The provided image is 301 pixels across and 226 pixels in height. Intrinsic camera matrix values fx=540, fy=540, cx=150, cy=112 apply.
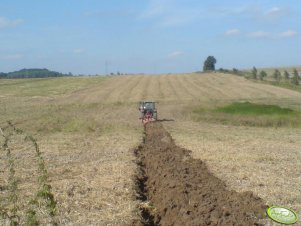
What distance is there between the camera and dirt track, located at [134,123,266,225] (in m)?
9.62

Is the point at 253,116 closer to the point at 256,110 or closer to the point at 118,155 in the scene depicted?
the point at 256,110

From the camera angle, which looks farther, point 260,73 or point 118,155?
point 260,73

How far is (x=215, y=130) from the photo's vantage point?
27.8 metres

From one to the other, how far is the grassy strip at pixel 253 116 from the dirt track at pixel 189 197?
16.6 meters

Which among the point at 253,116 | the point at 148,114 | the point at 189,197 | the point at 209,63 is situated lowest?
the point at 253,116

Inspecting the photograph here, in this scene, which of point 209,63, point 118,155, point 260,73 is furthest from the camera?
point 209,63

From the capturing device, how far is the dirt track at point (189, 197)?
9625 mm

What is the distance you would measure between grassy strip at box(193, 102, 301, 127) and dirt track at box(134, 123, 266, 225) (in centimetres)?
1657

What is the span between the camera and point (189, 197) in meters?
11.2

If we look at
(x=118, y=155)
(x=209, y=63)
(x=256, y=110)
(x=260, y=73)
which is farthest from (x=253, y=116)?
(x=209, y=63)

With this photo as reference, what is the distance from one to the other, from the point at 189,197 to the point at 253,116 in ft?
76.2

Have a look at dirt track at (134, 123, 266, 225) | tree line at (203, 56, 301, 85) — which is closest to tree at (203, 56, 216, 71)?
tree line at (203, 56, 301, 85)

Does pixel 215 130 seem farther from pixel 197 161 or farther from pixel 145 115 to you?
pixel 197 161

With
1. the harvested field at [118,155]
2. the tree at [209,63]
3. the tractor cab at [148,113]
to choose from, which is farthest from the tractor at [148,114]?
the tree at [209,63]
